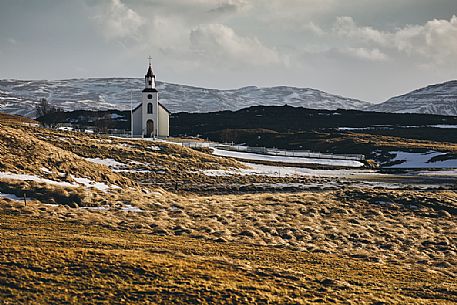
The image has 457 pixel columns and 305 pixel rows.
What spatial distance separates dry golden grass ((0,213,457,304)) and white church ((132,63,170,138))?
73.4 metres

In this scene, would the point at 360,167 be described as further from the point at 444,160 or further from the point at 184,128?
the point at 184,128

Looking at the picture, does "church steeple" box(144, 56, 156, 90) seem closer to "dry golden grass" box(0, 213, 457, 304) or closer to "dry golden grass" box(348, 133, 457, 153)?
"dry golden grass" box(348, 133, 457, 153)

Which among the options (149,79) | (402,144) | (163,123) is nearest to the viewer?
(149,79)

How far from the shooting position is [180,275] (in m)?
15.7

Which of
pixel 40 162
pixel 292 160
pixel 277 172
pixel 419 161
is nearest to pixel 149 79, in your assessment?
pixel 292 160

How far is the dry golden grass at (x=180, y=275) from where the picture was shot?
14.2 meters

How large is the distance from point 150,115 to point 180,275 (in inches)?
3252

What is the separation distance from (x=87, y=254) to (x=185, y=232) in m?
7.56

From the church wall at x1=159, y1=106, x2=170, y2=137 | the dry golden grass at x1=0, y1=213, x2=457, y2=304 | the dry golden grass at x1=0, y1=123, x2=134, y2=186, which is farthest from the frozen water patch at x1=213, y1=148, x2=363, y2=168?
the dry golden grass at x1=0, y1=213, x2=457, y2=304

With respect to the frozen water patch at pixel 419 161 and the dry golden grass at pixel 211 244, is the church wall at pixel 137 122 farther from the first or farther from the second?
the dry golden grass at pixel 211 244

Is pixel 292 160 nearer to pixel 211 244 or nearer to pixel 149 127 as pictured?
pixel 149 127

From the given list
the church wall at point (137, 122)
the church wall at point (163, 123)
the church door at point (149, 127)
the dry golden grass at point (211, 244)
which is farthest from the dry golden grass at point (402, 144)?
the dry golden grass at point (211, 244)

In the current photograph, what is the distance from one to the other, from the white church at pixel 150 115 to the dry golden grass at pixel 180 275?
73.4 m

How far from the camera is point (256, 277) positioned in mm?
16484
